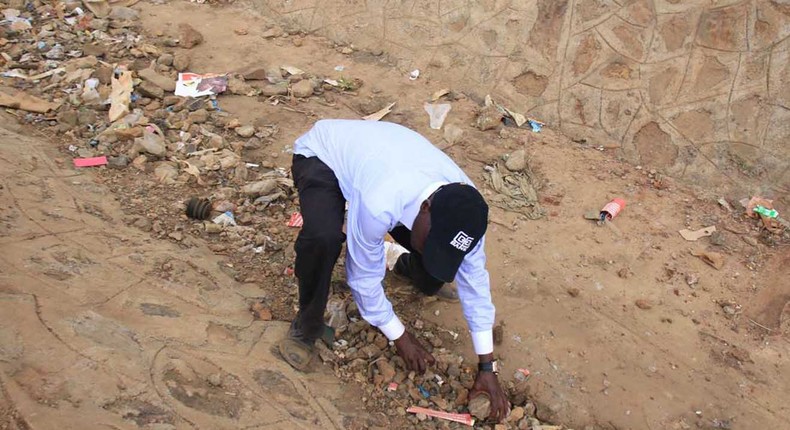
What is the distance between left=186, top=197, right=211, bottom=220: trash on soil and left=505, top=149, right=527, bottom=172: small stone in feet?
6.84

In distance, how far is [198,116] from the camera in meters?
4.75

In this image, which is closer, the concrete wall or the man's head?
the man's head

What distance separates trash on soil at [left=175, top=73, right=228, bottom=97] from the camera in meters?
5.15

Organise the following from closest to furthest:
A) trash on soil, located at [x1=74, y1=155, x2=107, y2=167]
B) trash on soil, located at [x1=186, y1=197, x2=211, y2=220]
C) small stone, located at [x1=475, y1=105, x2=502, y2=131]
Result: trash on soil, located at [x1=186, y1=197, x2=211, y2=220] < trash on soil, located at [x1=74, y1=155, x2=107, y2=167] < small stone, located at [x1=475, y1=105, x2=502, y2=131]

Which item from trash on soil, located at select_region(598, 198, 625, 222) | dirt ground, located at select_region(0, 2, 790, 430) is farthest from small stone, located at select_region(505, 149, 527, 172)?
trash on soil, located at select_region(598, 198, 625, 222)

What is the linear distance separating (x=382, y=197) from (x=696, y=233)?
271cm

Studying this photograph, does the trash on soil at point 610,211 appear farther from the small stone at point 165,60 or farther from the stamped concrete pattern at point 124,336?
the small stone at point 165,60

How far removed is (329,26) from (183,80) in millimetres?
1604

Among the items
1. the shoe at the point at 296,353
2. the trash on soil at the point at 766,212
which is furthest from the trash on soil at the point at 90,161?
the trash on soil at the point at 766,212

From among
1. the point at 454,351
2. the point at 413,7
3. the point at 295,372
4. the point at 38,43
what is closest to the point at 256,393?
the point at 295,372

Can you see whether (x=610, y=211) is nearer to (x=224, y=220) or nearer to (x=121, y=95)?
(x=224, y=220)

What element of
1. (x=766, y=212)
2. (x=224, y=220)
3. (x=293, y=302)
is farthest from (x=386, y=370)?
(x=766, y=212)

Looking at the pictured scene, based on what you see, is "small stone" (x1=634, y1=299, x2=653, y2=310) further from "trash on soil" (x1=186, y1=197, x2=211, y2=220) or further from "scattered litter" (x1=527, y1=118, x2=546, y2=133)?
"trash on soil" (x1=186, y1=197, x2=211, y2=220)

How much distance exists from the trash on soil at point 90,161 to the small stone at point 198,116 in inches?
30.8
